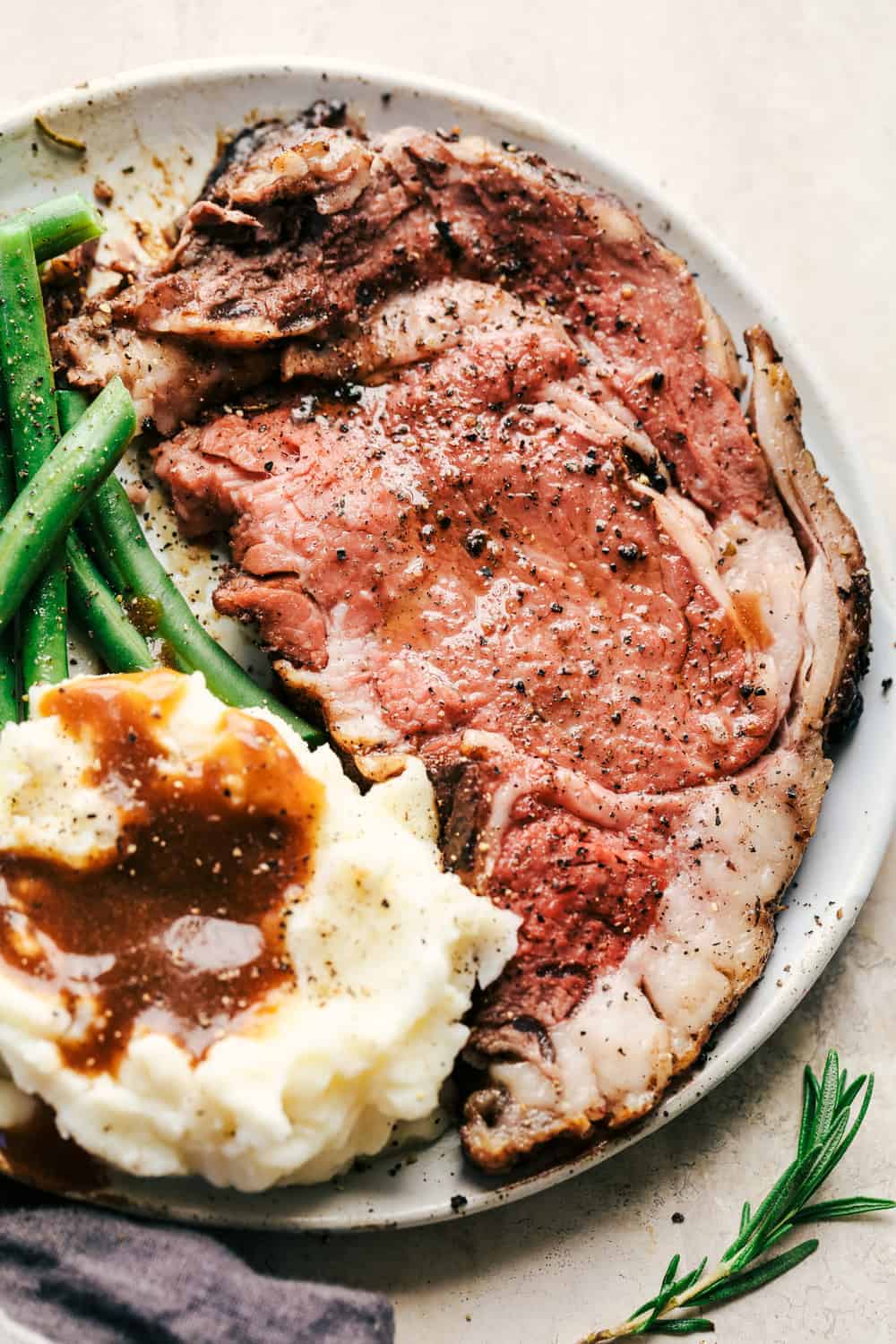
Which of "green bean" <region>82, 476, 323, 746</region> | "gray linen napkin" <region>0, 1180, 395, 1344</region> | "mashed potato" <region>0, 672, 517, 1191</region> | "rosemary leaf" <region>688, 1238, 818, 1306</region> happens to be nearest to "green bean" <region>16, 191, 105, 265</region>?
"green bean" <region>82, 476, 323, 746</region>

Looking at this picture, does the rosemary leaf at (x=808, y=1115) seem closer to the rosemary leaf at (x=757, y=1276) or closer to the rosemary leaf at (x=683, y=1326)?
the rosemary leaf at (x=757, y=1276)

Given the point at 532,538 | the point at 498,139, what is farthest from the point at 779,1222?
the point at 498,139

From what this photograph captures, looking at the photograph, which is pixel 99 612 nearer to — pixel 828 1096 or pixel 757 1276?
pixel 828 1096

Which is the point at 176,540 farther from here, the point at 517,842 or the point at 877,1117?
the point at 877,1117

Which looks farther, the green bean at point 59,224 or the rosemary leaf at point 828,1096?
the rosemary leaf at point 828,1096

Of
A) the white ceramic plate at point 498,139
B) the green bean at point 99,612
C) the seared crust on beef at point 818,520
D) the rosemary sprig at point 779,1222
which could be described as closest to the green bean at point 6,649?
the green bean at point 99,612
